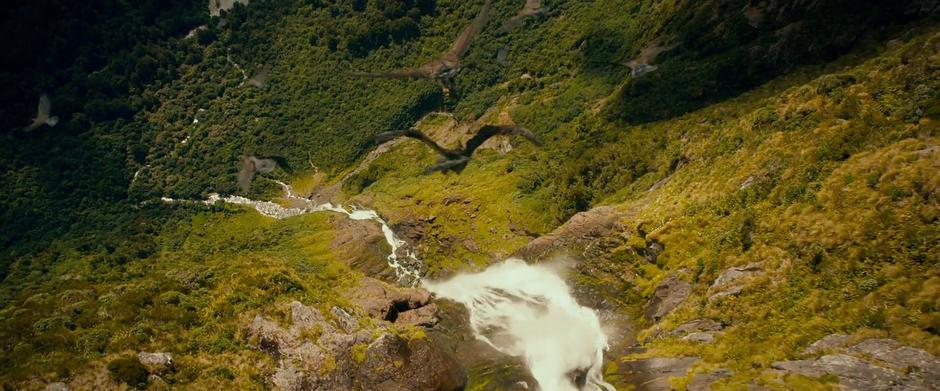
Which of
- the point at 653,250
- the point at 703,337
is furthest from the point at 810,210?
the point at 653,250

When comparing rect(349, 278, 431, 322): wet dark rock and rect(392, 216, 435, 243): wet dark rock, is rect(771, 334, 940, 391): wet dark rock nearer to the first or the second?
rect(349, 278, 431, 322): wet dark rock

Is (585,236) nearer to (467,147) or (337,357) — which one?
(337,357)

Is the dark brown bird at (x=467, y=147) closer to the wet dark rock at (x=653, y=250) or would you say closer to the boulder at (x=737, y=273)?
the wet dark rock at (x=653, y=250)

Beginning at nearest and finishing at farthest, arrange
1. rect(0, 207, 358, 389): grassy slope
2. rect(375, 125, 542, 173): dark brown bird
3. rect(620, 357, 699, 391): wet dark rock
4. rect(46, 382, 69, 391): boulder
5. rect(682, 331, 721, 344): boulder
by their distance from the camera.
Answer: rect(46, 382, 69, 391): boulder
rect(0, 207, 358, 389): grassy slope
rect(620, 357, 699, 391): wet dark rock
rect(682, 331, 721, 344): boulder
rect(375, 125, 542, 173): dark brown bird

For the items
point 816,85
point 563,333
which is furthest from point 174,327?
point 816,85

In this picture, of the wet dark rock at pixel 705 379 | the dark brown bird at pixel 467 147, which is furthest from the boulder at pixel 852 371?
the dark brown bird at pixel 467 147

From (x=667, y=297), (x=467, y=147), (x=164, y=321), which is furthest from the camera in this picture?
(x=467, y=147)

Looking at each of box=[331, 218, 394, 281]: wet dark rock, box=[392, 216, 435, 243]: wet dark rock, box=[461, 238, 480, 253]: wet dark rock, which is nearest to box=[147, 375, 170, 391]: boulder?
box=[461, 238, 480, 253]: wet dark rock

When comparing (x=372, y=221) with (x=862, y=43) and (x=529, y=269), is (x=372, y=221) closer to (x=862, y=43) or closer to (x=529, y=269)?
(x=529, y=269)
